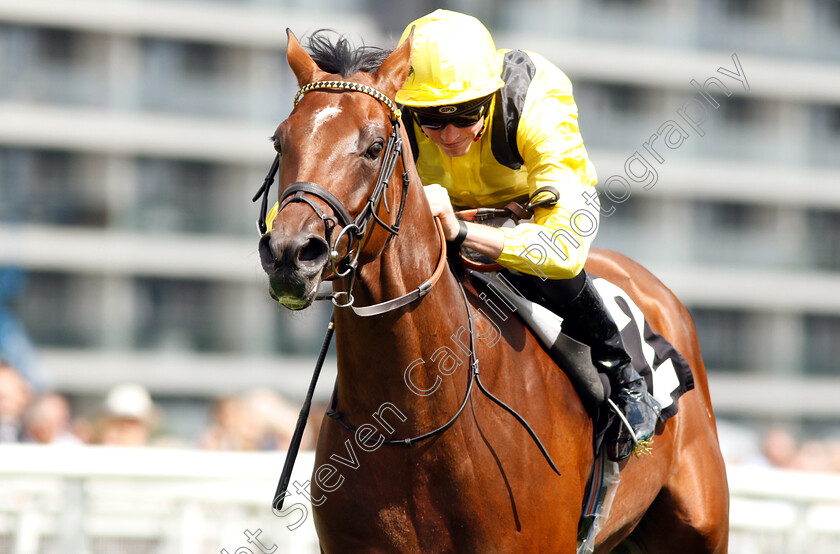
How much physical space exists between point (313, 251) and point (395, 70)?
70 cm

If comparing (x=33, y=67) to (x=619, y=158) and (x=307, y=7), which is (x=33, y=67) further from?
(x=619, y=158)

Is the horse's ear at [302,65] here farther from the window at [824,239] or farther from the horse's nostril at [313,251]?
the window at [824,239]

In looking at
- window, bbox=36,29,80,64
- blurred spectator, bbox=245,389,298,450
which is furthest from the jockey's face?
window, bbox=36,29,80,64

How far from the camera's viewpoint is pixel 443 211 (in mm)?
2996

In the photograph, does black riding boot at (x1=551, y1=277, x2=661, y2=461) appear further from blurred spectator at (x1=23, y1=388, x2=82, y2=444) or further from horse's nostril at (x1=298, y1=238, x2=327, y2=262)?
blurred spectator at (x1=23, y1=388, x2=82, y2=444)

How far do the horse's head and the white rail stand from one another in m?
2.41

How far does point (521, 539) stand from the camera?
2943 mm

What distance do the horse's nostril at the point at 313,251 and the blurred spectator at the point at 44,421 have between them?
13.5 feet

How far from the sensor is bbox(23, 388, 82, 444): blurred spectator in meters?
5.95

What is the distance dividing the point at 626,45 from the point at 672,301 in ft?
86.4

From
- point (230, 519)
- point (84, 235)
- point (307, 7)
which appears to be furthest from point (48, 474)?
point (307, 7)

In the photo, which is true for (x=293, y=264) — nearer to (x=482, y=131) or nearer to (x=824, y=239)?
(x=482, y=131)

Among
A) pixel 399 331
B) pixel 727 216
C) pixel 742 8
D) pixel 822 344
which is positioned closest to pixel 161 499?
pixel 399 331

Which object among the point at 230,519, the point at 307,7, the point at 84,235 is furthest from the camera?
the point at 307,7
